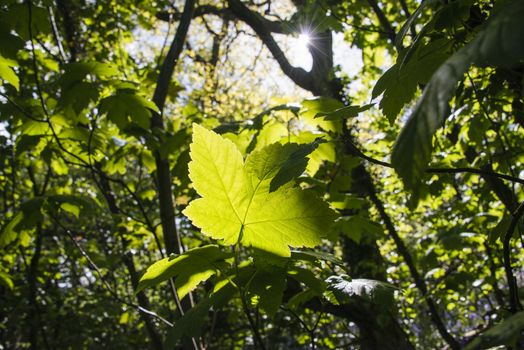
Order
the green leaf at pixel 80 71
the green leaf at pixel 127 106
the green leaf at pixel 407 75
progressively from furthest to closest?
the green leaf at pixel 127 106 < the green leaf at pixel 80 71 < the green leaf at pixel 407 75

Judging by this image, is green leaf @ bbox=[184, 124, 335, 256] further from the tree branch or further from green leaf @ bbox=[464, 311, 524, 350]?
the tree branch

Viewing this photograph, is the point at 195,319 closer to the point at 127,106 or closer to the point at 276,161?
the point at 276,161

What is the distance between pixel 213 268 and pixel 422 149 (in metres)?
0.65

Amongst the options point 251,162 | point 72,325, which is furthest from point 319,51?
point 251,162

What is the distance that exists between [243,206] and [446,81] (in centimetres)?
51

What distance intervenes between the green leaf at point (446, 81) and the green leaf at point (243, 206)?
40cm

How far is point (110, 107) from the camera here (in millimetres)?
2102

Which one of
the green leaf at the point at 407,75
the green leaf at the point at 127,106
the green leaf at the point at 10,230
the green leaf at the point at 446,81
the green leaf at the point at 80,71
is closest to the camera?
the green leaf at the point at 446,81

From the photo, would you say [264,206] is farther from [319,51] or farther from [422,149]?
[319,51]

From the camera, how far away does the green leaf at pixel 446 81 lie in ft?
1.41

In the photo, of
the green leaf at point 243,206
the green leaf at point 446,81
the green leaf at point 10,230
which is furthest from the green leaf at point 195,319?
the green leaf at point 10,230

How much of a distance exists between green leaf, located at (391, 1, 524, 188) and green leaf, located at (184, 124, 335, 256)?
15.8 inches

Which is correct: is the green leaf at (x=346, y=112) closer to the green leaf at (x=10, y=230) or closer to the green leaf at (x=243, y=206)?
the green leaf at (x=243, y=206)

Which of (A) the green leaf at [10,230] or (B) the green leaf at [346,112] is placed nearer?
(B) the green leaf at [346,112]
